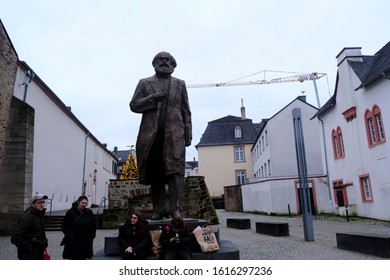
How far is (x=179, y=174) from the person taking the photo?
16.4ft

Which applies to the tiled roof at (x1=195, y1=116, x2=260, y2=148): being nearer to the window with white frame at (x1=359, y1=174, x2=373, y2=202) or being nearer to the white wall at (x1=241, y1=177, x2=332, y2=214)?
the white wall at (x1=241, y1=177, x2=332, y2=214)

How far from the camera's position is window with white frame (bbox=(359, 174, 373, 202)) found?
17281 millimetres

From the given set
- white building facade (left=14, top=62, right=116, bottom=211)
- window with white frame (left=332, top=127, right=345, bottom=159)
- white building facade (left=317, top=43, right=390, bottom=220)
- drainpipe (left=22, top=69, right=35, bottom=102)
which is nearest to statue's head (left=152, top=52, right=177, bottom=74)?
white building facade (left=317, top=43, right=390, bottom=220)

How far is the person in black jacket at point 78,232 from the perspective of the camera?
4449 mm

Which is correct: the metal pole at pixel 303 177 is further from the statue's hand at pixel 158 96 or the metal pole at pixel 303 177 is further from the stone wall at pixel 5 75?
the stone wall at pixel 5 75

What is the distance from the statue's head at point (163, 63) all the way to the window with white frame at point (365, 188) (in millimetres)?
15299

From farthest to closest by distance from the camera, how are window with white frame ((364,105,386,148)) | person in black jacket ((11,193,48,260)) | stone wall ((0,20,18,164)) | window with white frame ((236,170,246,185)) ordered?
window with white frame ((236,170,246,185)) → window with white frame ((364,105,386,148)) → stone wall ((0,20,18,164)) → person in black jacket ((11,193,48,260))

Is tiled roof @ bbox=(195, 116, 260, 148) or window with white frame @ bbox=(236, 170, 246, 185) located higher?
tiled roof @ bbox=(195, 116, 260, 148)

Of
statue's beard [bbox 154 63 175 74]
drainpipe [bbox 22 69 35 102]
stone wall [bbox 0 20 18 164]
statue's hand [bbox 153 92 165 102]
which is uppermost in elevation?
drainpipe [bbox 22 69 35 102]

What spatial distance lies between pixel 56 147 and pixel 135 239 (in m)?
20.0

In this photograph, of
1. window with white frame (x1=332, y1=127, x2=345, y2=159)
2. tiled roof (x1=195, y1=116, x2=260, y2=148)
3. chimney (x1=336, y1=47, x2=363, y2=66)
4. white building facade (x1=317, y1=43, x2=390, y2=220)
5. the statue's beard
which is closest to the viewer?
the statue's beard

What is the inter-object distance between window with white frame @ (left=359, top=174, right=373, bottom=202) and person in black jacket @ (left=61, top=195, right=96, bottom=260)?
53.5ft

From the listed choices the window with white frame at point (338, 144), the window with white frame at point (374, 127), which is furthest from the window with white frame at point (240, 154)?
the window with white frame at point (374, 127)

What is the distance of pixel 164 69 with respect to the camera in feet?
17.5
